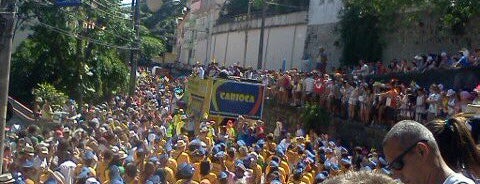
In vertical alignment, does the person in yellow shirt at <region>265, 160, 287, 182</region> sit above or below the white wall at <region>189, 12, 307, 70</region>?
below

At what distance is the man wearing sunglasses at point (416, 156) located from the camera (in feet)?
12.8

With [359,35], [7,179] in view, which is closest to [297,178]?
[7,179]

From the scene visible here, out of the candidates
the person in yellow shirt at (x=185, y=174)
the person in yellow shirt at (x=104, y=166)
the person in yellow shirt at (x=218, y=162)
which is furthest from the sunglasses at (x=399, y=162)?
the person in yellow shirt at (x=218, y=162)

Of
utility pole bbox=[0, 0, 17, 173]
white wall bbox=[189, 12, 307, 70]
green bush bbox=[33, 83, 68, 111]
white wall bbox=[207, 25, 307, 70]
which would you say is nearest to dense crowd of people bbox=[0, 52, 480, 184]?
utility pole bbox=[0, 0, 17, 173]

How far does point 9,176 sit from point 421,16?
795 inches

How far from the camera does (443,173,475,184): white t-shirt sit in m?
3.77

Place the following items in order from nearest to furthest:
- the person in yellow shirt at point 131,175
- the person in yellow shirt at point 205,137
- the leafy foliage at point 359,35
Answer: the person in yellow shirt at point 131,175 < the person in yellow shirt at point 205,137 < the leafy foliage at point 359,35

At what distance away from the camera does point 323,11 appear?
4153cm

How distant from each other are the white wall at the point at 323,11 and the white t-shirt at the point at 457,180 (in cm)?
3478

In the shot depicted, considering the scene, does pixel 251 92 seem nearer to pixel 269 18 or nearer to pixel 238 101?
pixel 238 101

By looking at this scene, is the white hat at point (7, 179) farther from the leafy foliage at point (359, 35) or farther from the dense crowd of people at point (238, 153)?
the leafy foliage at point (359, 35)

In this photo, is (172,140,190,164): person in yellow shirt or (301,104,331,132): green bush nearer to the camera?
(172,140,190,164): person in yellow shirt

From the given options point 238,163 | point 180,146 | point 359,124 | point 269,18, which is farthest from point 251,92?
point 269,18

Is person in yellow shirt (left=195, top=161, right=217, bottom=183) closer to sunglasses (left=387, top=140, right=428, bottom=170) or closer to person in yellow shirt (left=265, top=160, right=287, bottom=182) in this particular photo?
person in yellow shirt (left=265, top=160, right=287, bottom=182)
